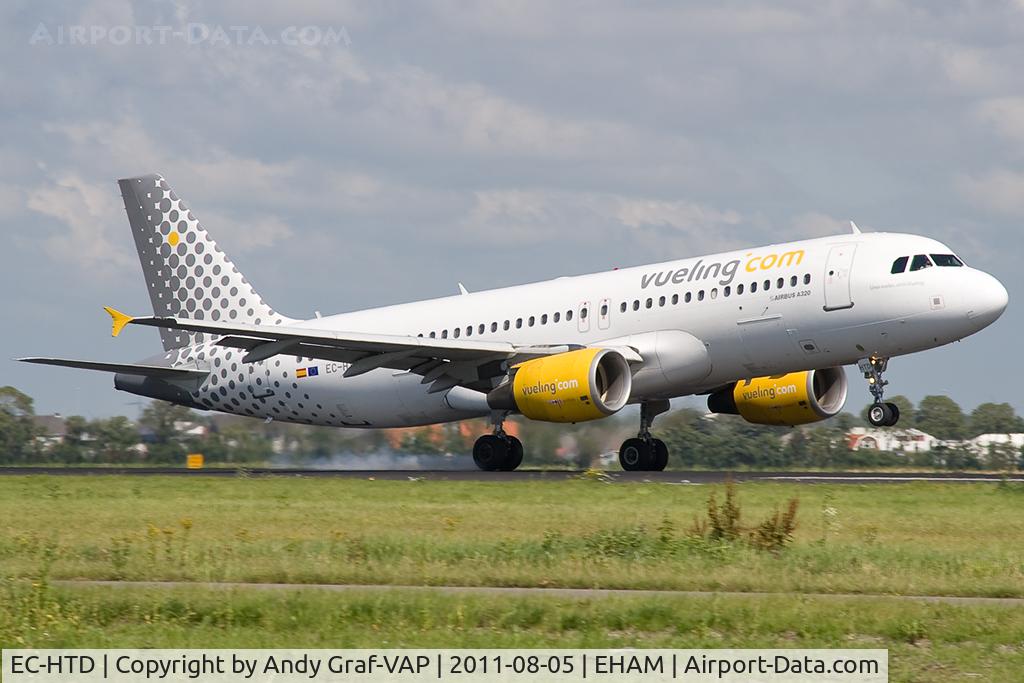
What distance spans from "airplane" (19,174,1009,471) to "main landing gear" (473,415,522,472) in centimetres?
3

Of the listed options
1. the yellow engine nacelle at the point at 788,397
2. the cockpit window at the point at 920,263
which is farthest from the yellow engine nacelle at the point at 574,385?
the cockpit window at the point at 920,263

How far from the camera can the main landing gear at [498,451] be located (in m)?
33.7

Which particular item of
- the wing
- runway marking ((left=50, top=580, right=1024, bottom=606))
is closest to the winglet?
the wing

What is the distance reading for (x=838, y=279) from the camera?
28812 mm

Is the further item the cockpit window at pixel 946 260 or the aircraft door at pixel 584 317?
the aircraft door at pixel 584 317

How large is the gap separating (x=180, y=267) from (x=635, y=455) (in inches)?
554

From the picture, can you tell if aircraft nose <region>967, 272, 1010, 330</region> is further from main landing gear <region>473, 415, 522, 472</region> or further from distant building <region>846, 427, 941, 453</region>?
distant building <region>846, 427, 941, 453</region>

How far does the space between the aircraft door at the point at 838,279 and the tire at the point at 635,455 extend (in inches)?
261

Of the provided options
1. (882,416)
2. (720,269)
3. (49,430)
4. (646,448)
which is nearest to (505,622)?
(882,416)

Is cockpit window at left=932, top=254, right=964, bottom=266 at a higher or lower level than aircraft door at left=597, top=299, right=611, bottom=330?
higher

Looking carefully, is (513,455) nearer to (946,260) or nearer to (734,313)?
(734,313)

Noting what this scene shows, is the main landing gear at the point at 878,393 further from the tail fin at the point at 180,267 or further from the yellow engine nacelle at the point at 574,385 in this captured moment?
the tail fin at the point at 180,267

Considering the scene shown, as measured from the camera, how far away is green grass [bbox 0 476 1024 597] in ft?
44.9

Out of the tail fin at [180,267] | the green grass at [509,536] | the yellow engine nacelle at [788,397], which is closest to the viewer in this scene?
the green grass at [509,536]
